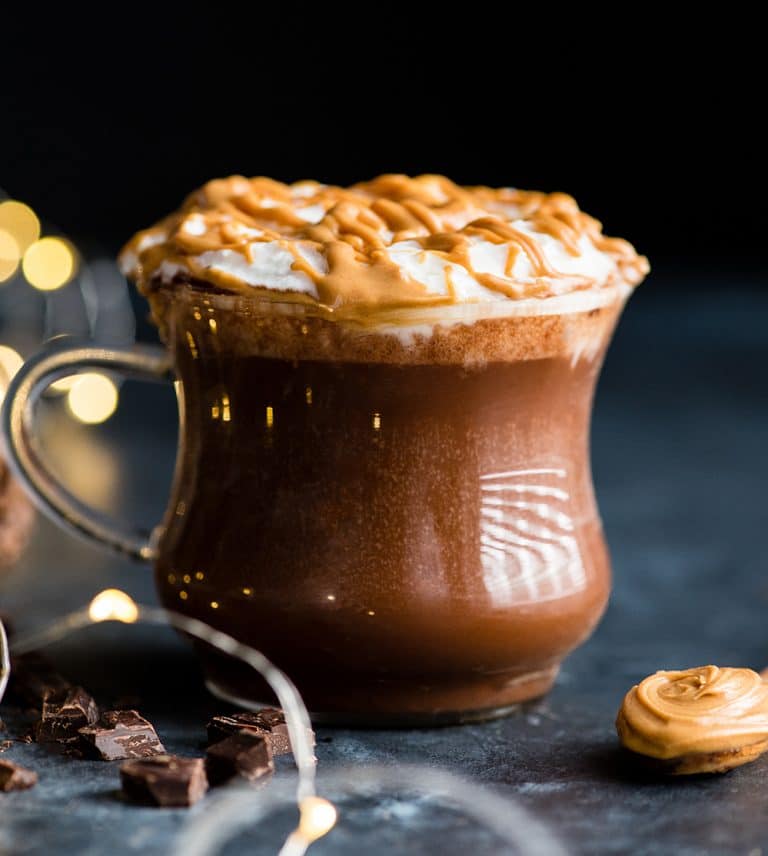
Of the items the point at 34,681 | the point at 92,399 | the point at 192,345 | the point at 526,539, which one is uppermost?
the point at 192,345

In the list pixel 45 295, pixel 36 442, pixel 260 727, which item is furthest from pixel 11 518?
pixel 45 295

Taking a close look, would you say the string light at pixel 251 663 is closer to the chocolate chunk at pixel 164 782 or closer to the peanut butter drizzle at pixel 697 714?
the chocolate chunk at pixel 164 782

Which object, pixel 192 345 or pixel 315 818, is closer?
pixel 315 818

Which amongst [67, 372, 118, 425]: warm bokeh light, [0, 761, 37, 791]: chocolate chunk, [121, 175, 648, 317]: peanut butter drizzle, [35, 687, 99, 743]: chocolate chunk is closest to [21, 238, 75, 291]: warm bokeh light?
[67, 372, 118, 425]: warm bokeh light

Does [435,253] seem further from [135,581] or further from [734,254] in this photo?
[734,254]

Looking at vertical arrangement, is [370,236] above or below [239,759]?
above

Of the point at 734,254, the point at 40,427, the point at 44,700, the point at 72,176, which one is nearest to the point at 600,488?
the point at 40,427

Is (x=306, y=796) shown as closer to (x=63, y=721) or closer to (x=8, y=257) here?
(x=63, y=721)
